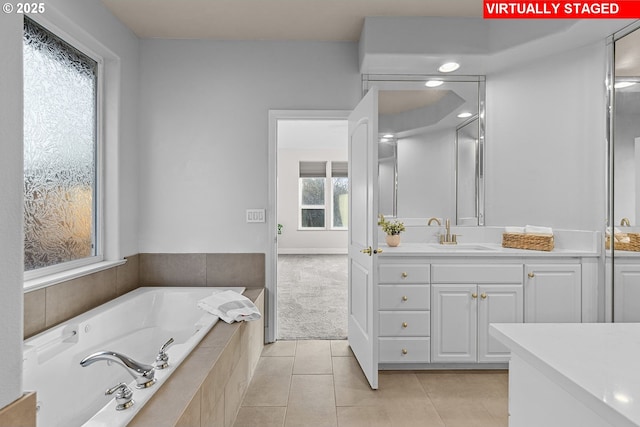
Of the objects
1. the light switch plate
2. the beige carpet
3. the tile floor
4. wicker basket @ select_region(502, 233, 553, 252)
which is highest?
the light switch plate

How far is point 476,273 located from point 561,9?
1.92 metres

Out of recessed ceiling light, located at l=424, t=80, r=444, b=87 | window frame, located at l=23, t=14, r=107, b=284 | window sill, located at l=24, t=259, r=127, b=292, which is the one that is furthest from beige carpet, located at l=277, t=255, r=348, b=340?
recessed ceiling light, located at l=424, t=80, r=444, b=87

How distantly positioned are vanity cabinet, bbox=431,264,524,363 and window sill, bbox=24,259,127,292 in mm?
2386

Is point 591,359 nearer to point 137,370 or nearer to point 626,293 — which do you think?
point 137,370

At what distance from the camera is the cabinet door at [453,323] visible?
8.38 ft

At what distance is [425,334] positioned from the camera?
256cm

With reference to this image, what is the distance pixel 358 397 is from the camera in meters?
2.24

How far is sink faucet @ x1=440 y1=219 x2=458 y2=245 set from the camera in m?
3.06

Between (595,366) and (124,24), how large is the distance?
353 centimetres

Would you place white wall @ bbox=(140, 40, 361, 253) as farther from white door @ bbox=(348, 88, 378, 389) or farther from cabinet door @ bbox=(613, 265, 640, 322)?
cabinet door @ bbox=(613, 265, 640, 322)

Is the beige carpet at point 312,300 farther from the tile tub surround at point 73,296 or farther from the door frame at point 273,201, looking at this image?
the tile tub surround at point 73,296

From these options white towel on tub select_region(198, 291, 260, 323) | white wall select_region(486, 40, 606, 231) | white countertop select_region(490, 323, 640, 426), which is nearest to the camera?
white countertop select_region(490, 323, 640, 426)

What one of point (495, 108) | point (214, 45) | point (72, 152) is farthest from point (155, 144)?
point (495, 108)

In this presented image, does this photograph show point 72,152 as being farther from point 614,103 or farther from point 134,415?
point 614,103
